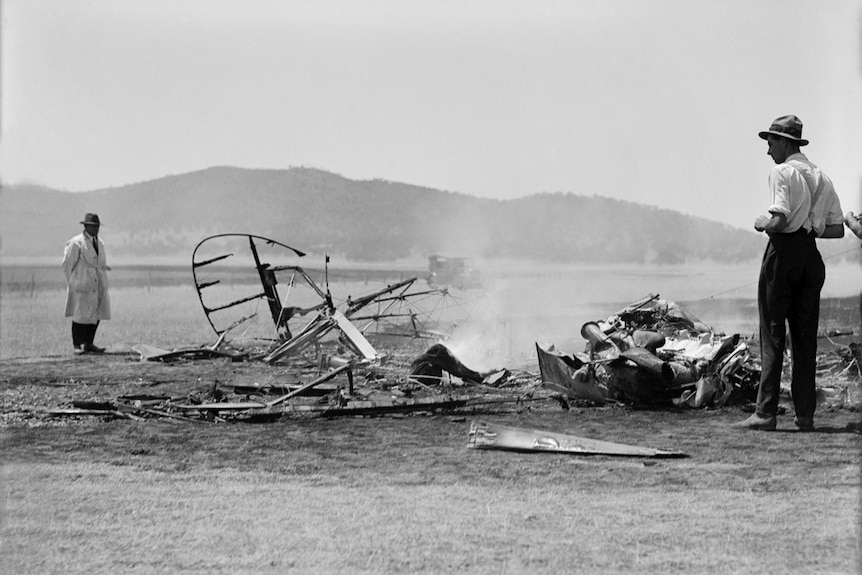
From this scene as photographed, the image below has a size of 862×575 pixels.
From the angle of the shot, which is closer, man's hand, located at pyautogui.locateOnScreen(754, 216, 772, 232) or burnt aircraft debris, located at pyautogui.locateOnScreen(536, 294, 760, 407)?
man's hand, located at pyautogui.locateOnScreen(754, 216, 772, 232)

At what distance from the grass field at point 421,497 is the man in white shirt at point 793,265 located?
0.36 meters

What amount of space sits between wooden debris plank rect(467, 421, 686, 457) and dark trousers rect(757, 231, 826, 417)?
1.34 meters

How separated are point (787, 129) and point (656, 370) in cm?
250

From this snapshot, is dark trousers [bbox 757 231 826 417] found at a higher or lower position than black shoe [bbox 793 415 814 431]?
higher

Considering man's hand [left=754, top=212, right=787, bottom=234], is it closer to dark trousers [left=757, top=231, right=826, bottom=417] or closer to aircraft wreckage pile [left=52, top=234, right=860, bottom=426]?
dark trousers [left=757, top=231, right=826, bottom=417]

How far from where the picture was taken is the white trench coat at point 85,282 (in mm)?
15875

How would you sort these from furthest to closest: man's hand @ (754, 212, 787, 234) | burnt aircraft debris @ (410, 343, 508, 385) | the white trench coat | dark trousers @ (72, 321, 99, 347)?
the white trench coat → dark trousers @ (72, 321, 99, 347) → burnt aircraft debris @ (410, 343, 508, 385) → man's hand @ (754, 212, 787, 234)

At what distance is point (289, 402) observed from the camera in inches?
375

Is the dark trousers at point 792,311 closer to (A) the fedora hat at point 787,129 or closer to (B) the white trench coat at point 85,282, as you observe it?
(A) the fedora hat at point 787,129

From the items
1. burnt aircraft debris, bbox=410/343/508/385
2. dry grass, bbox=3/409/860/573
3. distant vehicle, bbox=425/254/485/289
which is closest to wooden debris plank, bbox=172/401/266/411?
dry grass, bbox=3/409/860/573

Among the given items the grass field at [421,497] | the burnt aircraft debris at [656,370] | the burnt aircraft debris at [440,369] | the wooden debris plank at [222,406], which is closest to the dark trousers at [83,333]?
the grass field at [421,497]

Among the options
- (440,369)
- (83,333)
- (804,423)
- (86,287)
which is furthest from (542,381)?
(86,287)

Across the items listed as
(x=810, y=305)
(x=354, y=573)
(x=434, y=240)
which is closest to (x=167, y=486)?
(x=354, y=573)

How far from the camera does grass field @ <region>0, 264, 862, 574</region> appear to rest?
4438 millimetres
